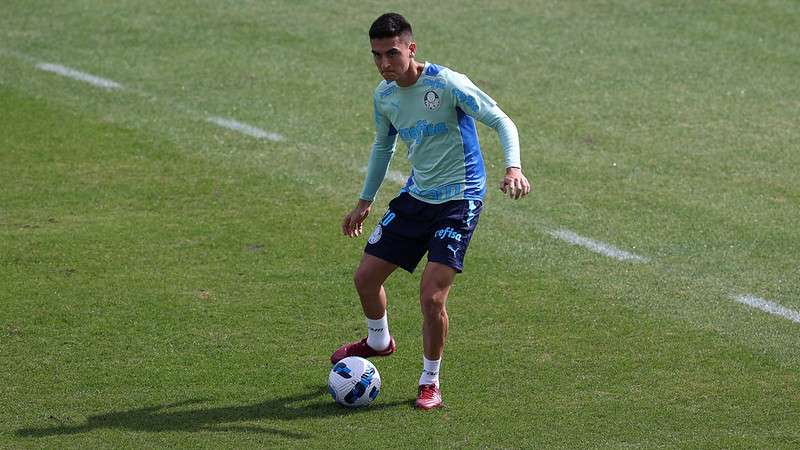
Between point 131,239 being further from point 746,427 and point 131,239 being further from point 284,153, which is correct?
point 746,427

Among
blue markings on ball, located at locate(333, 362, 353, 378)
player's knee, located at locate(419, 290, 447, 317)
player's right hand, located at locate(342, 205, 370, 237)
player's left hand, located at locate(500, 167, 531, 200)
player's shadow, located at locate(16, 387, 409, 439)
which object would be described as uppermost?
player's left hand, located at locate(500, 167, 531, 200)

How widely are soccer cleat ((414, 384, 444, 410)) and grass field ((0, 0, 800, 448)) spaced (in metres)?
0.11

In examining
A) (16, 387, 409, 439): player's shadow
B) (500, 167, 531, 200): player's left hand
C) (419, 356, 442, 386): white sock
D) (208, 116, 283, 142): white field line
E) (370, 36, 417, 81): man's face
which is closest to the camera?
(500, 167, 531, 200): player's left hand

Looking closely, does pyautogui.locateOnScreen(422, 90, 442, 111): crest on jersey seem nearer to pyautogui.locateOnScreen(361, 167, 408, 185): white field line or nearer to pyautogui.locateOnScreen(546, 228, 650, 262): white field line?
pyautogui.locateOnScreen(546, 228, 650, 262): white field line

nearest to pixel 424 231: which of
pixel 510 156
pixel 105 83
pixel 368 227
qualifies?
pixel 510 156

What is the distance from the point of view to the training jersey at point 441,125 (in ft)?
25.9

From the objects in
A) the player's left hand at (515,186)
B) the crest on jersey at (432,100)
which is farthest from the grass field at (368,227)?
the crest on jersey at (432,100)

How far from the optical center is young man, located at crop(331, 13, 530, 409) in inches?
309

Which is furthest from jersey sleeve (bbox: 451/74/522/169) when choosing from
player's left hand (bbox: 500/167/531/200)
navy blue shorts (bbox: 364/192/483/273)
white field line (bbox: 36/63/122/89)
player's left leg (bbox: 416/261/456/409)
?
white field line (bbox: 36/63/122/89)

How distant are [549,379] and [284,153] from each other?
5.26m

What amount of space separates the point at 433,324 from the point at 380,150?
→ 120 cm

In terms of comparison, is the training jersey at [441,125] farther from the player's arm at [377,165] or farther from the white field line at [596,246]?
the white field line at [596,246]

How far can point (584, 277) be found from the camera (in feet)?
33.2

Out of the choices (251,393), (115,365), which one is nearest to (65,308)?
(115,365)
